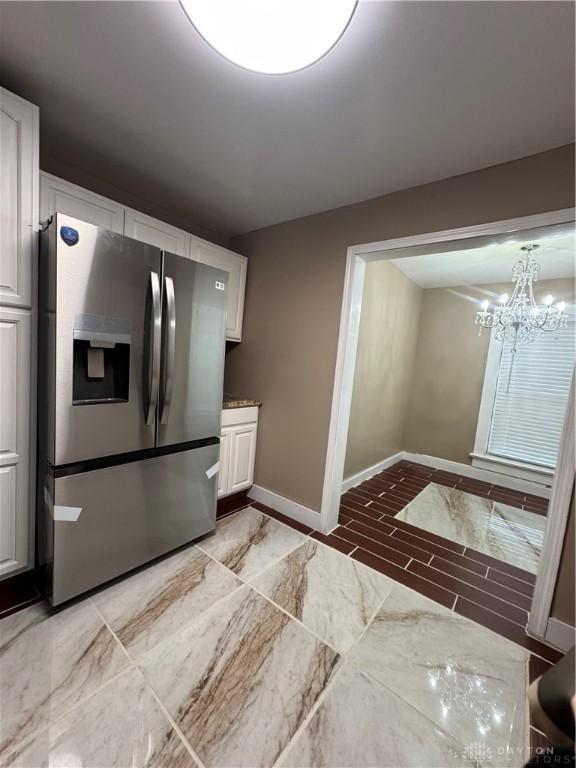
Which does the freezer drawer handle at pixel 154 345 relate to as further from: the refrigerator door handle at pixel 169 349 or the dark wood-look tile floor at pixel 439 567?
the dark wood-look tile floor at pixel 439 567

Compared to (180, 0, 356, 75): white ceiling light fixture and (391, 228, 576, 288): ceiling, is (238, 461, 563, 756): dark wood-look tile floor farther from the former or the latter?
(180, 0, 356, 75): white ceiling light fixture

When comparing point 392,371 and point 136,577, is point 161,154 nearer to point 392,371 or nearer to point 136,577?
point 136,577

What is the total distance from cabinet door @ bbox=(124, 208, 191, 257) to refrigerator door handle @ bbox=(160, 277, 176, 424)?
1.68 feet

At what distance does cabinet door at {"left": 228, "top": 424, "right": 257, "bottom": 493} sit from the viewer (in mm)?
2562

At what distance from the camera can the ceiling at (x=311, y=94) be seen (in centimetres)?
103

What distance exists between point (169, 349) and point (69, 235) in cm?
65

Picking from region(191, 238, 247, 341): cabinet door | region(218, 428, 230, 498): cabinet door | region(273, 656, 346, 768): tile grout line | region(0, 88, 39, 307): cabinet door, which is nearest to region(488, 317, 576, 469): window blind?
region(191, 238, 247, 341): cabinet door

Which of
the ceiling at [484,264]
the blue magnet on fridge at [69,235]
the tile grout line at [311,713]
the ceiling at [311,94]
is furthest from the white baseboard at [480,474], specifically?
the blue magnet on fridge at [69,235]

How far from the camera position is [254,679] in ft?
4.11

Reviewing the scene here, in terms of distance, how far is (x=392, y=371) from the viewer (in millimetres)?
3920

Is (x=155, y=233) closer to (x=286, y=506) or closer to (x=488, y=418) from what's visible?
(x=286, y=506)

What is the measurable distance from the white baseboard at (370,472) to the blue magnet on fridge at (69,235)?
2945 mm

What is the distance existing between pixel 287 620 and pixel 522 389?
3.91 metres

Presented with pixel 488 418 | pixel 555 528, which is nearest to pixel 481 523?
pixel 555 528
